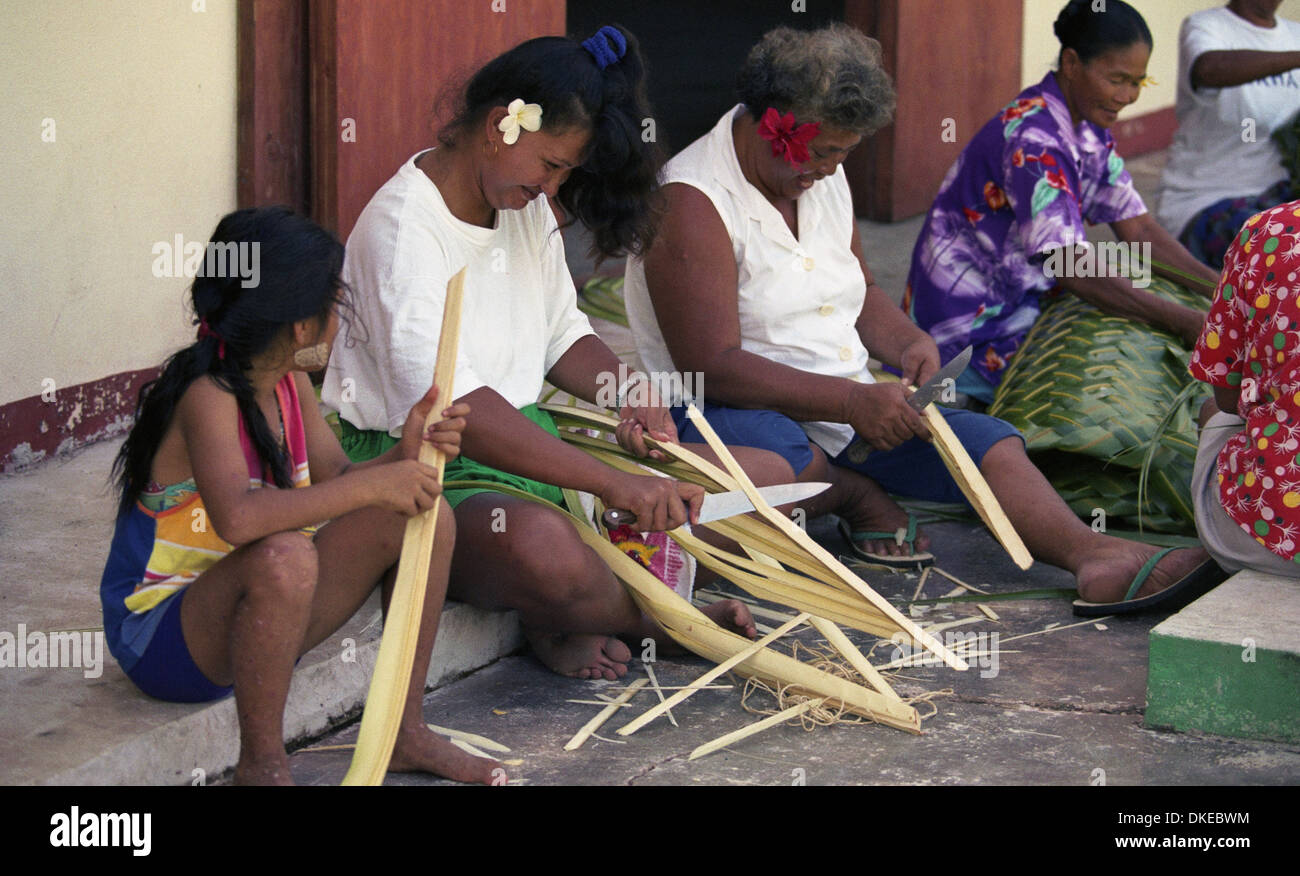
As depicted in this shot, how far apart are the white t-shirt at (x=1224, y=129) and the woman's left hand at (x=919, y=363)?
7.13ft

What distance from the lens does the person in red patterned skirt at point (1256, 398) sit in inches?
110

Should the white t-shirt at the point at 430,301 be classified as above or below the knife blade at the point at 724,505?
above

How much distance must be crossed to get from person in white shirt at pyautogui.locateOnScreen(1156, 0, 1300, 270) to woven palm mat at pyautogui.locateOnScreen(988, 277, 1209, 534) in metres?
1.37

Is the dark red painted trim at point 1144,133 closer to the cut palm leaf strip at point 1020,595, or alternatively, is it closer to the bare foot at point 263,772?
the cut palm leaf strip at point 1020,595

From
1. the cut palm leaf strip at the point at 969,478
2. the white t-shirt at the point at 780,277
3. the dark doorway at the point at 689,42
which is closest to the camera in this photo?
the cut palm leaf strip at the point at 969,478

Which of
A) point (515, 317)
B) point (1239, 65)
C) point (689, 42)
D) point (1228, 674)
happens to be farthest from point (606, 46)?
point (689, 42)

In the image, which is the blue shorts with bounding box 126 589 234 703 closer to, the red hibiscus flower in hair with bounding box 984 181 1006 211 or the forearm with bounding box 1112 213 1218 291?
the red hibiscus flower in hair with bounding box 984 181 1006 211

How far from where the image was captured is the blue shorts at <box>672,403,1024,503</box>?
336cm

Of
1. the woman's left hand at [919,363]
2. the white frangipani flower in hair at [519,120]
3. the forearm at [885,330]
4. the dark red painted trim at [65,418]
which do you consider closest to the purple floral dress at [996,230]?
the forearm at [885,330]

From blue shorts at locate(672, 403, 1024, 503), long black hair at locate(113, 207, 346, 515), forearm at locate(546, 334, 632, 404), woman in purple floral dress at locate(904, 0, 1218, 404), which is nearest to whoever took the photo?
long black hair at locate(113, 207, 346, 515)

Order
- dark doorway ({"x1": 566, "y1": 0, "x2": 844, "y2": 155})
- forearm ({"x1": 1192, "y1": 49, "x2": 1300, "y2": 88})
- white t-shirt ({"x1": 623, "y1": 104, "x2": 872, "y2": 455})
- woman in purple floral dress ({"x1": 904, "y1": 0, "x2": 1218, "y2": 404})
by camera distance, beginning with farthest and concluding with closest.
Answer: dark doorway ({"x1": 566, "y1": 0, "x2": 844, "y2": 155})
forearm ({"x1": 1192, "y1": 49, "x2": 1300, "y2": 88})
woman in purple floral dress ({"x1": 904, "y1": 0, "x2": 1218, "y2": 404})
white t-shirt ({"x1": 623, "y1": 104, "x2": 872, "y2": 455})

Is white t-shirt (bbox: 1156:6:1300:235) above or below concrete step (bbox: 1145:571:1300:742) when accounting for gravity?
above

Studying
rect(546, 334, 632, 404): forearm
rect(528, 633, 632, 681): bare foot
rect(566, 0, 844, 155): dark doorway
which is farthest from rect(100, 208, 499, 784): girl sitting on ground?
rect(566, 0, 844, 155): dark doorway

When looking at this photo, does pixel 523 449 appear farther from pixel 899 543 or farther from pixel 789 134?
pixel 899 543
